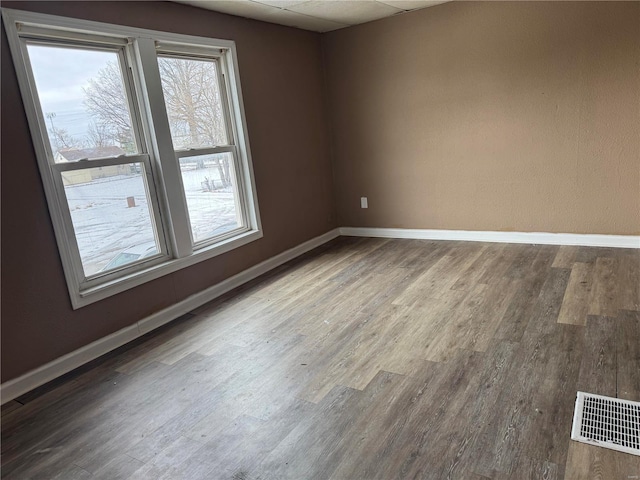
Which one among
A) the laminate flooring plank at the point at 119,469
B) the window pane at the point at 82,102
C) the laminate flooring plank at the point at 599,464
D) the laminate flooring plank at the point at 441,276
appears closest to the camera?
the laminate flooring plank at the point at 599,464

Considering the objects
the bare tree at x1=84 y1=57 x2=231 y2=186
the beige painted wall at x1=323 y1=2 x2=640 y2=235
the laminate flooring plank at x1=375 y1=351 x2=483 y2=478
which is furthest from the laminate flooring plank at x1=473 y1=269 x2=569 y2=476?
the bare tree at x1=84 y1=57 x2=231 y2=186

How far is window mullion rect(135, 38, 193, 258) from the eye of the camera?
120 inches

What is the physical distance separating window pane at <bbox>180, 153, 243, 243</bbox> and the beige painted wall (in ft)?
5.44

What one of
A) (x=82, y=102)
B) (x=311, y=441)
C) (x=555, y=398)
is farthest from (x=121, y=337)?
(x=555, y=398)

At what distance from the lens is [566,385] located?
2037 millimetres

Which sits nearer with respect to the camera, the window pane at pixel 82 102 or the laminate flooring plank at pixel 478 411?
the laminate flooring plank at pixel 478 411

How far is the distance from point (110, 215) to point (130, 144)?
527 millimetres

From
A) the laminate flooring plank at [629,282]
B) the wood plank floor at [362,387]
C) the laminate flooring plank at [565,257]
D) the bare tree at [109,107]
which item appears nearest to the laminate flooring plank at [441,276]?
the wood plank floor at [362,387]

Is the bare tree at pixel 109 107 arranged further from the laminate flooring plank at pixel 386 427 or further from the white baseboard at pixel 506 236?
the white baseboard at pixel 506 236

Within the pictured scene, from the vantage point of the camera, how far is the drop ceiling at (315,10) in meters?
3.43

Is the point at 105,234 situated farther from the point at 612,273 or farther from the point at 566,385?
the point at 612,273

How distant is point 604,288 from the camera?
3027mm

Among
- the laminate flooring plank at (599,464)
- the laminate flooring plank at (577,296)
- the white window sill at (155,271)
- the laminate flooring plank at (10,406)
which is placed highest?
the white window sill at (155,271)

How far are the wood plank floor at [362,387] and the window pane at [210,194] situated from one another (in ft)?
2.21
